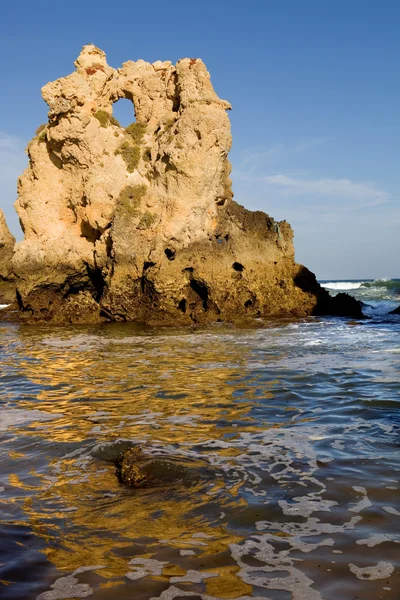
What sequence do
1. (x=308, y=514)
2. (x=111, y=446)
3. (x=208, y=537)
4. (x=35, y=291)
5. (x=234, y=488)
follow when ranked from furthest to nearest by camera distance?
(x=35, y=291), (x=111, y=446), (x=234, y=488), (x=308, y=514), (x=208, y=537)

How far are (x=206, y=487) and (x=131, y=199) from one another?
828 inches

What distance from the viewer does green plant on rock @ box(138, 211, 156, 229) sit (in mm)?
23188

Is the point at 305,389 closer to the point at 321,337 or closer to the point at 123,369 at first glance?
the point at 123,369

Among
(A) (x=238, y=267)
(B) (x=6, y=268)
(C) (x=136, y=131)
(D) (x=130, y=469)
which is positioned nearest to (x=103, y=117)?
(C) (x=136, y=131)

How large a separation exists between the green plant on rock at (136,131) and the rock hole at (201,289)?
892 centimetres

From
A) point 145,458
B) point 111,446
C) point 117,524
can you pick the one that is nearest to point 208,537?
point 117,524

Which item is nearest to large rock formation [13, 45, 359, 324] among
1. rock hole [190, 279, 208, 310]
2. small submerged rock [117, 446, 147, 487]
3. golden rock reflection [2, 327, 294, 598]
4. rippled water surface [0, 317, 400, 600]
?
rock hole [190, 279, 208, 310]

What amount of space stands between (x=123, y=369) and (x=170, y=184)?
47.2 ft

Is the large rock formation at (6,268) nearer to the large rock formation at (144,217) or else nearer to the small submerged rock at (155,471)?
the large rock formation at (144,217)

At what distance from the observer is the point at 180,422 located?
6.51 meters

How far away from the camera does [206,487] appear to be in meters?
4.38

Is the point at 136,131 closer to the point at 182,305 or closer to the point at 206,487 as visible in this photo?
the point at 182,305

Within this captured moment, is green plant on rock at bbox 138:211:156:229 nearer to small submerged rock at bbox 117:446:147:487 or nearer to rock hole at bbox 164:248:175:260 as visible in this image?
rock hole at bbox 164:248:175:260

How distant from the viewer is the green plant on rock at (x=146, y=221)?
23188 mm
